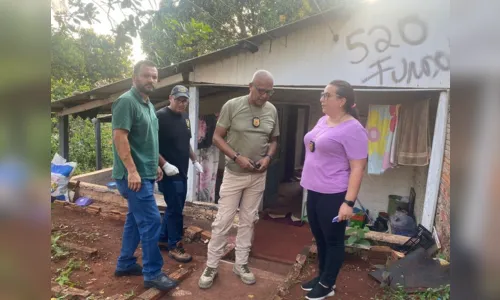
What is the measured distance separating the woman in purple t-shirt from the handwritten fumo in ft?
7.01

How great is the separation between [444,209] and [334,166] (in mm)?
2134

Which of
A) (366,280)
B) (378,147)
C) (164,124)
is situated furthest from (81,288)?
(378,147)

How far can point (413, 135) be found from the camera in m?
5.15

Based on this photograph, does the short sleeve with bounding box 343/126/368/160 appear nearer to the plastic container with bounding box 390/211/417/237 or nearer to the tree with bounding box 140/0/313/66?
the plastic container with bounding box 390/211/417/237

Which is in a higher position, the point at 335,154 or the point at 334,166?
the point at 335,154

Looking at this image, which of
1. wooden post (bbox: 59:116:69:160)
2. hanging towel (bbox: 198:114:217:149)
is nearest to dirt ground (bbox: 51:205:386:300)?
hanging towel (bbox: 198:114:217:149)

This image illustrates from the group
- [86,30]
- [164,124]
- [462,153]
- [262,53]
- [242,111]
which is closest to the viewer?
[462,153]

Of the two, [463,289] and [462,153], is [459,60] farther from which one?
[463,289]

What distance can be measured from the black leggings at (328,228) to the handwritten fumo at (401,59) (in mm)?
2530

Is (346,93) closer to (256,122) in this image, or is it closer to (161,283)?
(256,122)

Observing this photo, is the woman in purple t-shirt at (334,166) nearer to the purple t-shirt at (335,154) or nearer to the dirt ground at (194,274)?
the purple t-shirt at (335,154)

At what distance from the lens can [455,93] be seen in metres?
0.47

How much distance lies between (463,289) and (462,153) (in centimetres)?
19

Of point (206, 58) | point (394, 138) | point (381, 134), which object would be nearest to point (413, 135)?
point (394, 138)
